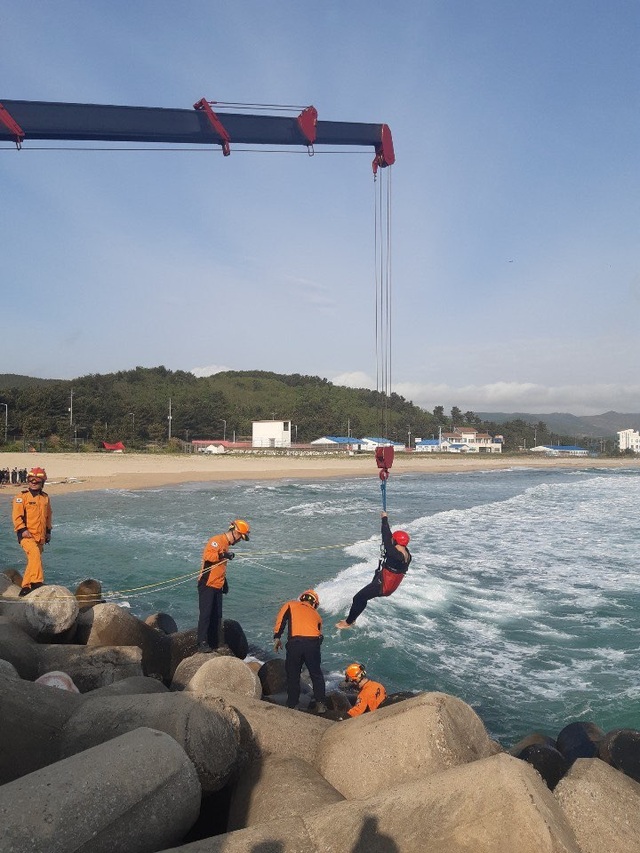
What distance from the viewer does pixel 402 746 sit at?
15.2ft

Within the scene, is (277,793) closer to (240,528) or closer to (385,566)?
(240,528)

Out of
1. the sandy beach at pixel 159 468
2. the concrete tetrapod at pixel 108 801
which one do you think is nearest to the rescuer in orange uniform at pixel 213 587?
the concrete tetrapod at pixel 108 801

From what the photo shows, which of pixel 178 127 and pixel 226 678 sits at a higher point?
pixel 178 127

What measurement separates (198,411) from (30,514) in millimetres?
101472

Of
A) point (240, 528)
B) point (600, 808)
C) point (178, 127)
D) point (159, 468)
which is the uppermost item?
point (178, 127)

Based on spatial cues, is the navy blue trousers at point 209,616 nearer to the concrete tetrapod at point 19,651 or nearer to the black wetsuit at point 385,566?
the black wetsuit at point 385,566

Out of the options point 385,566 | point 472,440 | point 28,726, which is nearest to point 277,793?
point 28,726

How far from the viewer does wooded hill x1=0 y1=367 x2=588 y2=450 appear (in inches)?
3253

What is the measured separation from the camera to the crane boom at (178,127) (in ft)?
53.3

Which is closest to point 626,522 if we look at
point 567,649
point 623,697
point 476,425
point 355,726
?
point 567,649

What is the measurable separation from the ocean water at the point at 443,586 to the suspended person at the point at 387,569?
1.21m

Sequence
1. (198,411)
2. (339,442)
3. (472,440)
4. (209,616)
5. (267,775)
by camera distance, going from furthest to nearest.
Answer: (472,440), (339,442), (198,411), (209,616), (267,775)

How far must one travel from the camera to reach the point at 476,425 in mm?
174625

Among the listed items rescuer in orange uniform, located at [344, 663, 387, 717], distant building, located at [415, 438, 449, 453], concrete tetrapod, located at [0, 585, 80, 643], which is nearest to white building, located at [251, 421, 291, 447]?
distant building, located at [415, 438, 449, 453]
